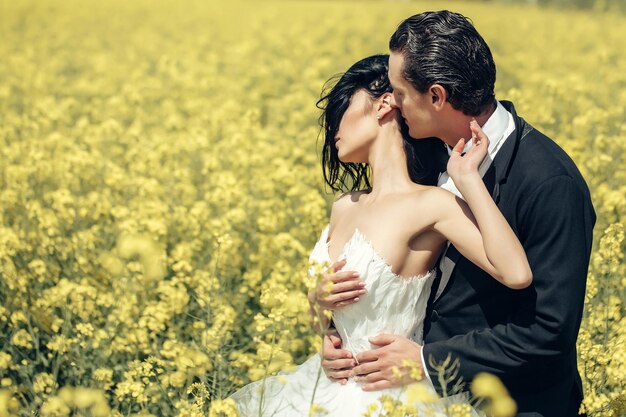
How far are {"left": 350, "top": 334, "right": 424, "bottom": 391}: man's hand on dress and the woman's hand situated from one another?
48 centimetres

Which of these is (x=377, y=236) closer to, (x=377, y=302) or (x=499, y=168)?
(x=377, y=302)

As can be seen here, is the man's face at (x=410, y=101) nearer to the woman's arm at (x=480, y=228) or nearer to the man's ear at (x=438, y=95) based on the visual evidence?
the man's ear at (x=438, y=95)

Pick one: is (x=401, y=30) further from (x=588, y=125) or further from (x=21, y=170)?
(x=588, y=125)

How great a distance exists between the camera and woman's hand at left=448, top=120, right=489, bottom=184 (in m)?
2.32

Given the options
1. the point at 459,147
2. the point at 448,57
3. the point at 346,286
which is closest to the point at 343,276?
the point at 346,286

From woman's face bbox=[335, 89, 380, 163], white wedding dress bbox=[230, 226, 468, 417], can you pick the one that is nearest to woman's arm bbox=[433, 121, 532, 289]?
white wedding dress bbox=[230, 226, 468, 417]

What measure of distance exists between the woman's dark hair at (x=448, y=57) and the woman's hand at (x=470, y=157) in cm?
8

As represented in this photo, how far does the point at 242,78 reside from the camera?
926 centimetres

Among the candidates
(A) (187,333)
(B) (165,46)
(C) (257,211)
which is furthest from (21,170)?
(B) (165,46)

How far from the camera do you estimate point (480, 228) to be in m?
2.29

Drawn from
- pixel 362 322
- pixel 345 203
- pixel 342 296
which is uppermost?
pixel 345 203

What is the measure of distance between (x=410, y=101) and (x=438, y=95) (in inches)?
3.6

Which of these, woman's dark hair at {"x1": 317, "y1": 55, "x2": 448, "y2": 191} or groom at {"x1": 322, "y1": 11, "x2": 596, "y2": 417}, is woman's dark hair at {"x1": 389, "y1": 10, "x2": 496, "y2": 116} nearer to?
groom at {"x1": 322, "y1": 11, "x2": 596, "y2": 417}

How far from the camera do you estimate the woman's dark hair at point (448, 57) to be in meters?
2.35
